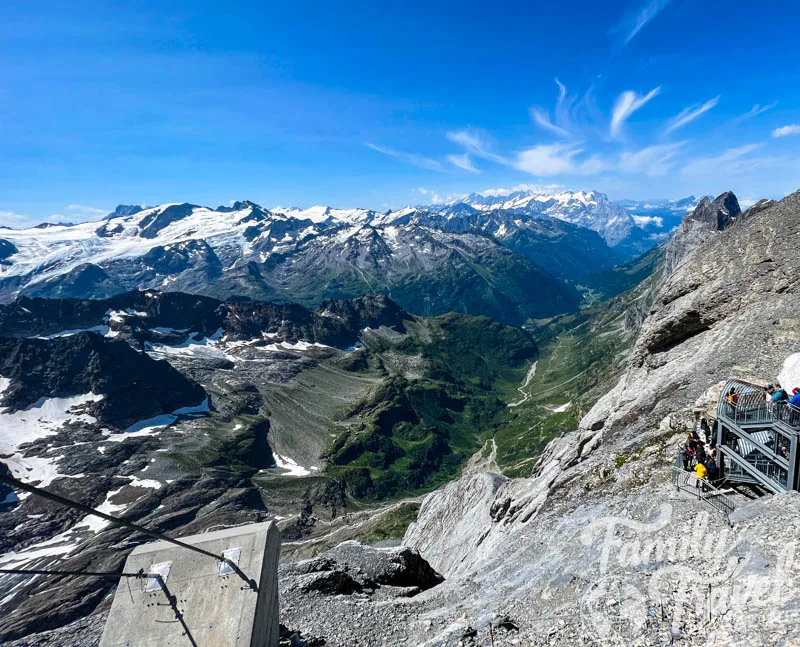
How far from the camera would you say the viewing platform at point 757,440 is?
16.4 meters

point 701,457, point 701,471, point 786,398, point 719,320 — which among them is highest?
point 719,320

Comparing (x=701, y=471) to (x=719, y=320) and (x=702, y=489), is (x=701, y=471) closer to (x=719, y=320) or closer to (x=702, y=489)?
(x=702, y=489)

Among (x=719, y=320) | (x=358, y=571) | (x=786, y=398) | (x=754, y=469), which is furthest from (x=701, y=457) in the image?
(x=358, y=571)

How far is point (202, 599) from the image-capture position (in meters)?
15.0

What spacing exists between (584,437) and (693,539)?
23959mm

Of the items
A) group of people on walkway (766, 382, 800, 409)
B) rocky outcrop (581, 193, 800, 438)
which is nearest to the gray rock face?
rocky outcrop (581, 193, 800, 438)

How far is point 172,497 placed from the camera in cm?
17450

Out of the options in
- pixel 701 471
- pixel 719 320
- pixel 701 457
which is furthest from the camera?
pixel 719 320

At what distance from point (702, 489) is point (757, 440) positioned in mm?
3491

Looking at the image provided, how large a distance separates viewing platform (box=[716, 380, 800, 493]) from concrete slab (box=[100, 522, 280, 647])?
21.0 metres

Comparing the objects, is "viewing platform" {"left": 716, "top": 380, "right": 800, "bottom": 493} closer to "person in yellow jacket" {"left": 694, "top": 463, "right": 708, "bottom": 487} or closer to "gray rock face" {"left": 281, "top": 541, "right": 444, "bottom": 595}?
A: "person in yellow jacket" {"left": 694, "top": 463, "right": 708, "bottom": 487}

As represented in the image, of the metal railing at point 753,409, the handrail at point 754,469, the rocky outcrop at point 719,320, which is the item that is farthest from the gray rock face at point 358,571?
the metal railing at point 753,409

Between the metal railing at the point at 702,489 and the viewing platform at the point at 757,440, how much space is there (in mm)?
1019

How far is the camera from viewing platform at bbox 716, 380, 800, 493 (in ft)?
53.9
